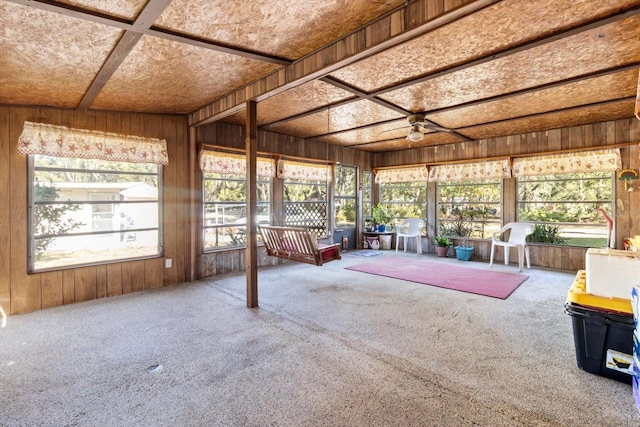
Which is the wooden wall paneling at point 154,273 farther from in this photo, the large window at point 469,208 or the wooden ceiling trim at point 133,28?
the large window at point 469,208

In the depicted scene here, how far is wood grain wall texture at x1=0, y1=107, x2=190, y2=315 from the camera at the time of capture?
3328 mm

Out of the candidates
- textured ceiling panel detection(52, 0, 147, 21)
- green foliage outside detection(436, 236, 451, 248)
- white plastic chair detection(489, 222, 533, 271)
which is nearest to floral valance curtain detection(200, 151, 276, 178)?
textured ceiling panel detection(52, 0, 147, 21)

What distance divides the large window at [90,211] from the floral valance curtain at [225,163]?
69cm

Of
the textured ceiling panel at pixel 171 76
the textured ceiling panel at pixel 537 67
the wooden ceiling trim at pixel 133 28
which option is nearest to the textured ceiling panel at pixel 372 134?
the textured ceiling panel at pixel 537 67

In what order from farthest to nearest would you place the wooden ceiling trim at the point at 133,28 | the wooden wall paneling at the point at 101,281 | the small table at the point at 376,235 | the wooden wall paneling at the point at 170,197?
1. the small table at the point at 376,235
2. the wooden wall paneling at the point at 170,197
3. the wooden wall paneling at the point at 101,281
4. the wooden ceiling trim at the point at 133,28

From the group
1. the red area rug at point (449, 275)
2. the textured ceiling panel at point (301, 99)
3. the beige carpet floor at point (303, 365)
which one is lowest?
the beige carpet floor at point (303, 365)

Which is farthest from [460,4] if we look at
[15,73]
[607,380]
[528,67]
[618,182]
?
[618,182]

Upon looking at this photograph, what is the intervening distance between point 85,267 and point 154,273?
80cm

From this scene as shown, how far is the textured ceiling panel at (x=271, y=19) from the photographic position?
2029 millimetres

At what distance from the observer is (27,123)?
132 inches

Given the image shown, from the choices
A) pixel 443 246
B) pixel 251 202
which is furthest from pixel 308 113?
pixel 443 246

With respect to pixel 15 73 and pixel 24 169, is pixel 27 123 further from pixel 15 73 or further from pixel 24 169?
pixel 15 73

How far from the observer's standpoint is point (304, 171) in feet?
20.9

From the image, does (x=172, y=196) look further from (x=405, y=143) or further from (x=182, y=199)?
(x=405, y=143)
